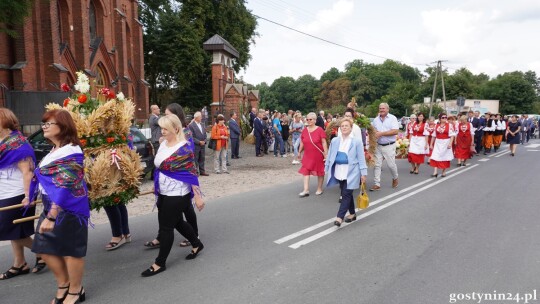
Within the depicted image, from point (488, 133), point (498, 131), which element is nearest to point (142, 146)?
point (488, 133)

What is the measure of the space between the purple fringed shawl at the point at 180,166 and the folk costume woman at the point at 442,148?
884 centimetres

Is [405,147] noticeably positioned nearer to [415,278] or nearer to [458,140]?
[458,140]

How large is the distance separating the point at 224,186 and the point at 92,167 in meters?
5.77

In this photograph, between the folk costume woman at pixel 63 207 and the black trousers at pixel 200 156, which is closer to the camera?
the folk costume woman at pixel 63 207

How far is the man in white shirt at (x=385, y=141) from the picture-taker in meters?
9.38

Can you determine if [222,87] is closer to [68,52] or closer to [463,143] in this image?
[68,52]

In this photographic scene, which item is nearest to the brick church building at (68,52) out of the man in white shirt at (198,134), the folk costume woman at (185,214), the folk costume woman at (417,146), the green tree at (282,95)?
the man in white shirt at (198,134)

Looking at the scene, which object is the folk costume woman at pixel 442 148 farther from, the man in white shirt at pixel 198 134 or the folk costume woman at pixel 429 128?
the man in white shirt at pixel 198 134

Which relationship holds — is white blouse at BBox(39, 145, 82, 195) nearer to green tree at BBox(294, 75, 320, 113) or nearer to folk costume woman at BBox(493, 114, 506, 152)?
folk costume woman at BBox(493, 114, 506, 152)

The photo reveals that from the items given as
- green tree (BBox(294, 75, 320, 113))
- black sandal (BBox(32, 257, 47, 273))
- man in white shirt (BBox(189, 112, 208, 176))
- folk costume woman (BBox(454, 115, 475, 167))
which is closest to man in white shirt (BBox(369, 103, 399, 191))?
man in white shirt (BBox(189, 112, 208, 176))

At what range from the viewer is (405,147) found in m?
13.5

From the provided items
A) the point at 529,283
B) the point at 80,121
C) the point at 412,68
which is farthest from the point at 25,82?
the point at 412,68

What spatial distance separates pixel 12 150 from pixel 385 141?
7.86 meters

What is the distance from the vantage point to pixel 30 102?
51.0ft
